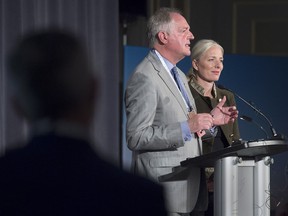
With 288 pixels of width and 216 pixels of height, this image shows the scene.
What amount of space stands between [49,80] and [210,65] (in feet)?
9.51

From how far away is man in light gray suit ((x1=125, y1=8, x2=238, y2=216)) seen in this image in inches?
106

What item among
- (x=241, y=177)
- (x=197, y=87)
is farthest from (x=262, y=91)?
(x=241, y=177)

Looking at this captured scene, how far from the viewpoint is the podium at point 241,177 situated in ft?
8.38

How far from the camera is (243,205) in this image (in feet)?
8.85

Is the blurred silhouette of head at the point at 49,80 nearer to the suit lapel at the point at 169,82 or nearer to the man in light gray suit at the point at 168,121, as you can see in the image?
the man in light gray suit at the point at 168,121

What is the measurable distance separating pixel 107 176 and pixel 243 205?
1.82 meters

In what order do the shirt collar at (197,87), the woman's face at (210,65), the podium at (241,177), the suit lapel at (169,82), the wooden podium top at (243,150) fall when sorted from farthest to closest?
the woman's face at (210,65) → the shirt collar at (197,87) → the suit lapel at (169,82) → the podium at (241,177) → the wooden podium top at (243,150)

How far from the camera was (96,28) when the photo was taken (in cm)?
467

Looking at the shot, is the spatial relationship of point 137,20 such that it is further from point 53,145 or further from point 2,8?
point 53,145

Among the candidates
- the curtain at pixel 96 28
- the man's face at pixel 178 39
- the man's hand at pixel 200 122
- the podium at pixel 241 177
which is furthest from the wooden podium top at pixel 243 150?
the curtain at pixel 96 28

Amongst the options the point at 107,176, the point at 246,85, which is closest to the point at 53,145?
the point at 107,176

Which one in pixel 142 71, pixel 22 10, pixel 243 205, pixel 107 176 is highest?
pixel 22 10

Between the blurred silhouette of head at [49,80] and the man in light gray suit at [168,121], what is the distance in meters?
1.60

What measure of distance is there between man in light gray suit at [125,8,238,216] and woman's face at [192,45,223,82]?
2.89ft
